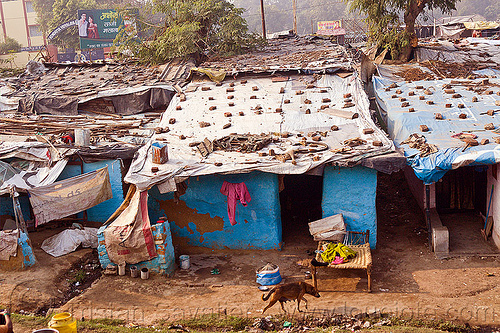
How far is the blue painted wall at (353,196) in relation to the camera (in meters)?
9.55

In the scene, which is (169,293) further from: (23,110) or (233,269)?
(23,110)

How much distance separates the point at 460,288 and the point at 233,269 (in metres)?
4.20

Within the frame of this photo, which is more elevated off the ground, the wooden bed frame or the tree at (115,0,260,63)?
the tree at (115,0,260,63)

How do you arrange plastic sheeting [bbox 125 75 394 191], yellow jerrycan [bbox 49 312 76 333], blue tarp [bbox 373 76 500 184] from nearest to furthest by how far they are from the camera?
yellow jerrycan [bbox 49 312 76 333] < blue tarp [bbox 373 76 500 184] < plastic sheeting [bbox 125 75 394 191]

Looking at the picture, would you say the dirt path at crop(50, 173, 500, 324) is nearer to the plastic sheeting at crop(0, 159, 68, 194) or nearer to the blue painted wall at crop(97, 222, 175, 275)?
the blue painted wall at crop(97, 222, 175, 275)

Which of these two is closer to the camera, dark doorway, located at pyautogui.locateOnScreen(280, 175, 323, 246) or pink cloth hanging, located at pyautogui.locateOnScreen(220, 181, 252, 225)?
pink cloth hanging, located at pyautogui.locateOnScreen(220, 181, 252, 225)

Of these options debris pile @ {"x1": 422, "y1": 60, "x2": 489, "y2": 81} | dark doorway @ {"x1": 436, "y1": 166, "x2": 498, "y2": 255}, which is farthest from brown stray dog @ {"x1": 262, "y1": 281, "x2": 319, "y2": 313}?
debris pile @ {"x1": 422, "y1": 60, "x2": 489, "y2": 81}

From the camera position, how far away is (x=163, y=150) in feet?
32.4

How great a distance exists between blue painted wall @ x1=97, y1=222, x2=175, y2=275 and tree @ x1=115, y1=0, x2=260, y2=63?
772cm

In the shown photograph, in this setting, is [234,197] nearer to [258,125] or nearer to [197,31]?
[258,125]

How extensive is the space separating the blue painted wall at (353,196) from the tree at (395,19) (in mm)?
7021

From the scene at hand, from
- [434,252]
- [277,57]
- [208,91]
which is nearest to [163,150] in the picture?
[208,91]

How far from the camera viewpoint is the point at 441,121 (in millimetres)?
10375

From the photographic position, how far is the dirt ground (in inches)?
299
